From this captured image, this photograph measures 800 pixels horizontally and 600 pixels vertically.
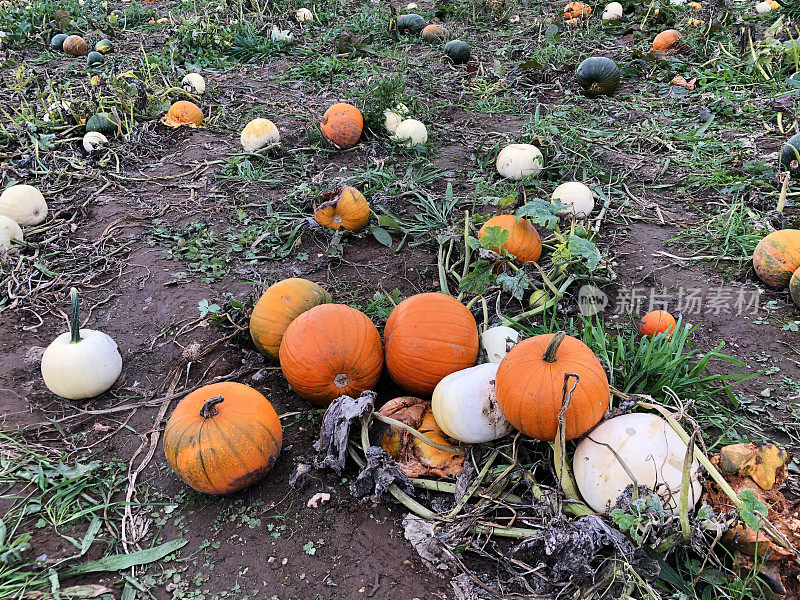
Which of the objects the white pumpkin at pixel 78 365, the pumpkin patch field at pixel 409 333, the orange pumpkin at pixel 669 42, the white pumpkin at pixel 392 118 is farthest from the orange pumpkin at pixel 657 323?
the orange pumpkin at pixel 669 42

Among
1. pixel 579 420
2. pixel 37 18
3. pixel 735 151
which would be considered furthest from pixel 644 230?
pixel 37 18

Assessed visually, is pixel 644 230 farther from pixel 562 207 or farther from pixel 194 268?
pixel 194 268

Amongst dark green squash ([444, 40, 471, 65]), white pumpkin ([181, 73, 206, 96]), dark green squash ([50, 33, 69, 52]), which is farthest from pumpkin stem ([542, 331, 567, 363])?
dark green squash ([50, 33, 69, 52])

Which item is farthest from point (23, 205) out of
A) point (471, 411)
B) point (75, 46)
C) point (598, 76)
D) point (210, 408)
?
point (598, 76)

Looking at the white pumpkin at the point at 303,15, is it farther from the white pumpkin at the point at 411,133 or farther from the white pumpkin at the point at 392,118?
the white pumpkin at the point at 411,133

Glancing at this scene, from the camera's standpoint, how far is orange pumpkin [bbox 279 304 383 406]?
2836mm

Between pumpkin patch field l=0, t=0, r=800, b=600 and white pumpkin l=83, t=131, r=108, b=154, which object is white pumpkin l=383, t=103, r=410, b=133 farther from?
white pumpkin l=83, t=131, r=108, b=154

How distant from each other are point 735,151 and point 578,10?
434 centimetres

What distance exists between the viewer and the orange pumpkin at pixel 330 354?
2.84 m

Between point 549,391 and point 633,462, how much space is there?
1.37 ft

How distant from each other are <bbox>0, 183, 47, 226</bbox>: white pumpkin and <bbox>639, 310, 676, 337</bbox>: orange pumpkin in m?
4.52

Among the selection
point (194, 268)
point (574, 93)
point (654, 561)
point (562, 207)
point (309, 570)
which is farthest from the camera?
point (574, 93)

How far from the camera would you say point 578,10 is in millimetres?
8555

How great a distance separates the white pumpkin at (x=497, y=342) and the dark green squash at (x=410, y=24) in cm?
710
